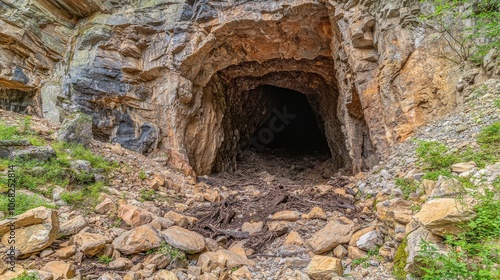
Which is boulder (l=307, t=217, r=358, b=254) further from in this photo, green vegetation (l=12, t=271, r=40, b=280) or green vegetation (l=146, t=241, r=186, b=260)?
green vegetation (l=12, t=271, r=40, b=280)

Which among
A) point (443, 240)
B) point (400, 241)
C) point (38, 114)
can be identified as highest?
point (38, 114)

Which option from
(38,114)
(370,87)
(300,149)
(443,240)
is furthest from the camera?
(300,149)

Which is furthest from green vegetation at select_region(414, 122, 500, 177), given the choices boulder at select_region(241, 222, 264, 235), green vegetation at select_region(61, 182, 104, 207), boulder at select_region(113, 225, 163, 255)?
green vegetation at select_region(61, 182, 104, 207)

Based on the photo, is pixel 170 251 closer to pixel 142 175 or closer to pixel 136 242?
pixel 136 242

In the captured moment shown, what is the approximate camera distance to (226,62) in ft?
39.6

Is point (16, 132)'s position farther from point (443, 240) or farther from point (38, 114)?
point (443, 240)

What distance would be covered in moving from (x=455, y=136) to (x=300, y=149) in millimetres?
16303

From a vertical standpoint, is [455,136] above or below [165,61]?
below

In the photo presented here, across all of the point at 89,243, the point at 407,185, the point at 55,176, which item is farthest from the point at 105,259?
the point at 407,185

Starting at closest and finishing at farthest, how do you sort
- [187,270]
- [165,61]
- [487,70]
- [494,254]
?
1. [494,254]
2. [187,270]
3. [487,70]
4. [165,61]

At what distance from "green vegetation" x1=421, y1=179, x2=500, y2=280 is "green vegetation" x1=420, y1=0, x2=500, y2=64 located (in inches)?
178

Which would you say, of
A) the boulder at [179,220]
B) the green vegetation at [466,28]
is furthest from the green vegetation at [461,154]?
the boulder at [179,220]

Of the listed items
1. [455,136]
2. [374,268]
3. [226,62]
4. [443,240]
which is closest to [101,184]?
[374,268]

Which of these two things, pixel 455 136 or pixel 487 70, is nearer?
pixel 455 136
